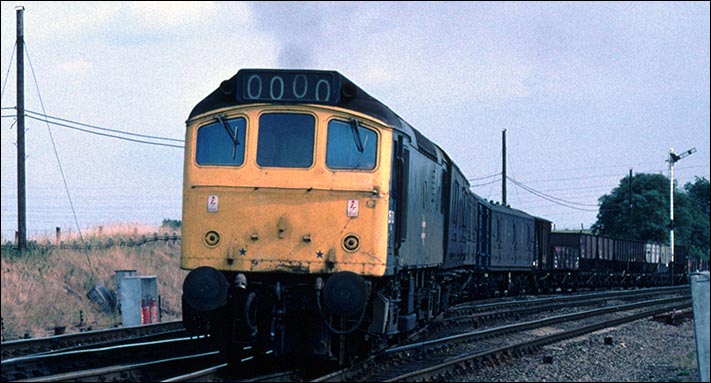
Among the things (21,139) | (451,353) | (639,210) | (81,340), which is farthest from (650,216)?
(81,340)

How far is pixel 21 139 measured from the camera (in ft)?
80.8

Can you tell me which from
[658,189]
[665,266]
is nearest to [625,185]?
[658,189]

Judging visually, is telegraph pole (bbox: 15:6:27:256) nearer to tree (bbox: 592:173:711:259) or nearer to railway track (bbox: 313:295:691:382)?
railway track (bbox: 313:295:691:382)

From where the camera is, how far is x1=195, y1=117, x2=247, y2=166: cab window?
10766 millimetres

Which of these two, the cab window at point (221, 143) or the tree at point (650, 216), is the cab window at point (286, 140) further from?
the tree at point (650, 216)

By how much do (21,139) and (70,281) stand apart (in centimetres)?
433

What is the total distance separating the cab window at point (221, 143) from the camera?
10766mm

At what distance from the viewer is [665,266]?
2325 inches

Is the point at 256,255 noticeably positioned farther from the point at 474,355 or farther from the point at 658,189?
the point at 658,189

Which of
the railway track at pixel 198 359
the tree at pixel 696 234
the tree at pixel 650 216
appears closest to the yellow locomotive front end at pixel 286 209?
the railway track at pixel 198 359

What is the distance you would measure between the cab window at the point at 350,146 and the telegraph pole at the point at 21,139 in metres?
15.5

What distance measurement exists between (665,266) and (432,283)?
4749 cm

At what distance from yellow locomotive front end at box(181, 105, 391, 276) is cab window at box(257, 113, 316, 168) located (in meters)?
0.01

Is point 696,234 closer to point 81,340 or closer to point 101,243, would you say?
point 101,243
